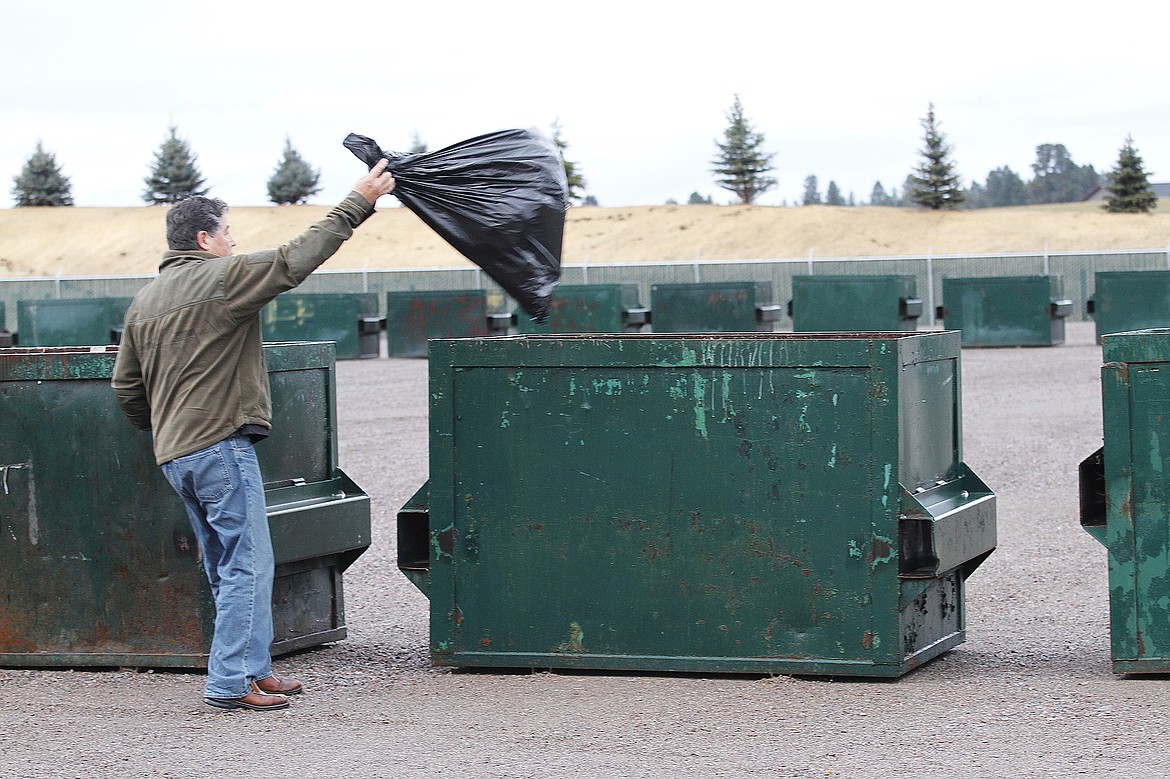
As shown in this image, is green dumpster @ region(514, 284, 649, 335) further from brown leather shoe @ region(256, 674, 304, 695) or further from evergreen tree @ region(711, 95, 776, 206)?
evergreen tree @ region(711, 95, 776, 206)

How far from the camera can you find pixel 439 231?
5.27m

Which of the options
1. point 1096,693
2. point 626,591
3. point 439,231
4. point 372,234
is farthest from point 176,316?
point 372,234

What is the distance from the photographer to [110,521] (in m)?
5.70

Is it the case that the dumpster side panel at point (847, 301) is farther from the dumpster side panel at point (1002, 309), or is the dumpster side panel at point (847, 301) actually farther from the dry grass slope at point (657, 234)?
the dry grass slope at point (657, 234)

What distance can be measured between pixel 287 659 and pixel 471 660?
838mm

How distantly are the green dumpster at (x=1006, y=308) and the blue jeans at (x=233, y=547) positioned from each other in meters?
20.4

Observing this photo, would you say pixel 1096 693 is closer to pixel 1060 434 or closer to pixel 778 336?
pixel 778 336

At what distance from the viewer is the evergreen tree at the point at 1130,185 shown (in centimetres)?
6588

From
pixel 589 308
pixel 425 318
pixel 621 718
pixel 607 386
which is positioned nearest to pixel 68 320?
pixel 425 318

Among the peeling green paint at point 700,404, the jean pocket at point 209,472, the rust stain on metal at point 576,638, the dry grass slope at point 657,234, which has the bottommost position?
the rust stain on metal at point 576,638

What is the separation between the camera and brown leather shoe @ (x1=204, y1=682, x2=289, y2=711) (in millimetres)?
5074

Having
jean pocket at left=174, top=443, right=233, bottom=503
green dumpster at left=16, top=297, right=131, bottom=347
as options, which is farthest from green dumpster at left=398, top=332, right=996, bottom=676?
green dumpster at left=16, top=297, right=131, bottom=347

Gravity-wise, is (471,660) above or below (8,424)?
below

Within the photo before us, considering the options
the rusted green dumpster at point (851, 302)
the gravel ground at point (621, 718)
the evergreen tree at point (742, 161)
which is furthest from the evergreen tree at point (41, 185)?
the gravel ground at point (621, 718)
